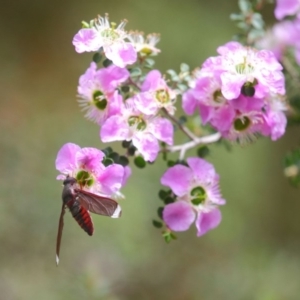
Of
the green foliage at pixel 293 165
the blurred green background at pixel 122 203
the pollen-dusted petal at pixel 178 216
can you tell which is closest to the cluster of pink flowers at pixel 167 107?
the pollen-dusted petal at pixel 178 216

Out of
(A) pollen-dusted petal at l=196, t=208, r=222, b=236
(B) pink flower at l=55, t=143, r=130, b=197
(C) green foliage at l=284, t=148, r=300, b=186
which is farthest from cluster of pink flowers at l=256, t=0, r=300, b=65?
(B) pink flower at l=55, t=143, r=130, b=197

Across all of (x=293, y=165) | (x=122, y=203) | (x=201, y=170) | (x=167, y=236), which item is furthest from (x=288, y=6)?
(x=122, y=203)

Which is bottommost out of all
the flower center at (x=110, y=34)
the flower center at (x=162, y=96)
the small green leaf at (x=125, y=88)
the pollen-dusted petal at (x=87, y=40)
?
the flower center at (x=162, y=96)

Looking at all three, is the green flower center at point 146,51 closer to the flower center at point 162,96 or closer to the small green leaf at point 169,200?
the flower center at point 162,96

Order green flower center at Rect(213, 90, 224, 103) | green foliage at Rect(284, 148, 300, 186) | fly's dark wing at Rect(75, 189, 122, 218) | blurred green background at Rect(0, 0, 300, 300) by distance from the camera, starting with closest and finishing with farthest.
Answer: fly's dark wing at Rect(75, 189, 122, 218)
green flower center at Rect(213, 90, 224, 103)
green foliage at Rect(284, 148, 300, 186)
blurred green background at Rect(0, 0, 300, 300)

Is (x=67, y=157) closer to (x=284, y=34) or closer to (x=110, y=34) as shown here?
(x=110, y=34)

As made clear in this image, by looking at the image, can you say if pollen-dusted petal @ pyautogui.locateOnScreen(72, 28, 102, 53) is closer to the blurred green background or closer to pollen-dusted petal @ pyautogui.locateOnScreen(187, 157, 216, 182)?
pollen-dusted petal @ pyautogui.locateOnScreen(187, 157, 216, 182)
